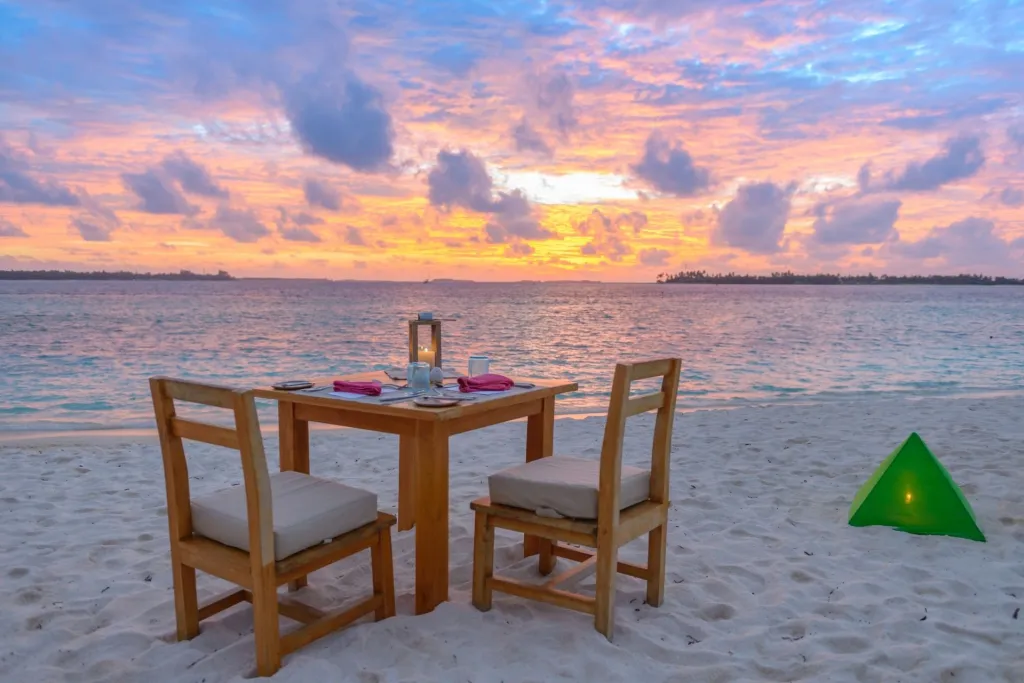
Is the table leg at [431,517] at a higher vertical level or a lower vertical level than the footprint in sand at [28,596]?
higher

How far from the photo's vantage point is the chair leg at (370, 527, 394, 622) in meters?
2.45

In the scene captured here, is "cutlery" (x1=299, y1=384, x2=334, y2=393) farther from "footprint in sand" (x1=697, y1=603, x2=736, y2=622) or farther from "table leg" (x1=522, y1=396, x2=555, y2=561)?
"footprint in sand" (x1=697, y1=603, x2=736, y2=622)

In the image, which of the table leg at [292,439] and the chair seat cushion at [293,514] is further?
the table leg at [292,439]

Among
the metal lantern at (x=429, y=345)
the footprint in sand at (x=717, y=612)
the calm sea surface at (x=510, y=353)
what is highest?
the metal lantern at (x=429, y=345)

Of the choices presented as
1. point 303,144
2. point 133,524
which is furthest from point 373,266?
point 133,524

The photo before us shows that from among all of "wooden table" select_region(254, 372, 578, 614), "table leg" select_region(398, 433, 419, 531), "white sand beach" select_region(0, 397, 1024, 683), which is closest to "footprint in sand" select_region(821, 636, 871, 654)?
"white sand beach" select_region(0, 397, 1024, 683)

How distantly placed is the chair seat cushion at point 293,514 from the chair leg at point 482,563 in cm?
45

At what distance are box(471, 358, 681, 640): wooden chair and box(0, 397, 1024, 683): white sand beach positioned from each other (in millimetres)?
120

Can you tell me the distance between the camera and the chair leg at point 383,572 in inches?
96.5

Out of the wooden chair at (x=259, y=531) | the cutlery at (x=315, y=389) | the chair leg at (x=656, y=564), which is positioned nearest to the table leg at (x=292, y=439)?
the cutlery at (x=315, y=389)

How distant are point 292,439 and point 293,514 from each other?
0.94 metres

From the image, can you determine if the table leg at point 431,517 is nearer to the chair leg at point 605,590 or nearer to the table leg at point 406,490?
the chair leg at point 605,590

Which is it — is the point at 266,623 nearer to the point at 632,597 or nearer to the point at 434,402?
the point at 434,402

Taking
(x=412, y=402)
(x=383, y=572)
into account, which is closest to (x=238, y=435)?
(x=412, y=402)
